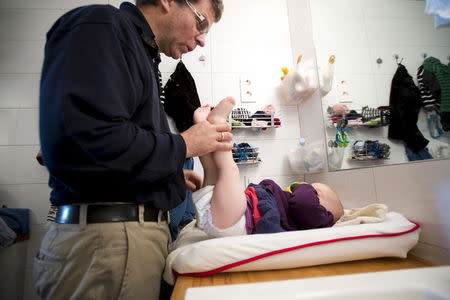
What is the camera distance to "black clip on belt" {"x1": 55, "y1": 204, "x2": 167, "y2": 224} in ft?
2.31

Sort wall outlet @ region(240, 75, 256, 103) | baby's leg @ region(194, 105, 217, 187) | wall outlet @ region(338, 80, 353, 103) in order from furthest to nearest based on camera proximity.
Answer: wall outlet @ region(240, 75, 256, 103) → wall outlet @ region(338, 80, 353, 103) → baby's leg @ region(194, 105, 217, 187)

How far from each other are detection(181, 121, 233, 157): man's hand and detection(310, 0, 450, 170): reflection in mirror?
0.84m

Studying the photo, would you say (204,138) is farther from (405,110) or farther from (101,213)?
(405,110)

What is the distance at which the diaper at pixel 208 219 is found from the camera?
0.93m

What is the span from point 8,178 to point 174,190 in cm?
196

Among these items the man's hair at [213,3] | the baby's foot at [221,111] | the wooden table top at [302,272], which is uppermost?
the man's hair at [213,3]

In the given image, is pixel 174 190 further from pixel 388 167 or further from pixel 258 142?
pixel 258 142

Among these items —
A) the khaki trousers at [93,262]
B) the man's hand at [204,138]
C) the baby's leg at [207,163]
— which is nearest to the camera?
the khaki trousers at [93,262]

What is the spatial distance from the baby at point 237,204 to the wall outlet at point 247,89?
1093 millimetres

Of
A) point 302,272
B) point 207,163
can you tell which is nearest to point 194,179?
point 207,163

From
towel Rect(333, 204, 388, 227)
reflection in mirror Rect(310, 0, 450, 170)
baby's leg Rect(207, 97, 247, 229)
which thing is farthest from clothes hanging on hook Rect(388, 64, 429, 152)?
baby's leg Rect(207, 97, 247, 229)

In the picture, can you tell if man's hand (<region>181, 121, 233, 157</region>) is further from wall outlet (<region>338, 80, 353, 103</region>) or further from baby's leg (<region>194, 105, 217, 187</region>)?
wall outlet (<region>338, 80, 353, 103</region>)

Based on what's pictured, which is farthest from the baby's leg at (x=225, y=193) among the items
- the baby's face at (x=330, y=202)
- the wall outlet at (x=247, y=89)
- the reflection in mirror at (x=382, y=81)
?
the wall outlet at (x=247, y=89)

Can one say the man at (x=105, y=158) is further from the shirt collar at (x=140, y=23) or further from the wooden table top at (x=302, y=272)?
the wooden table top at (x=302, y=272)
